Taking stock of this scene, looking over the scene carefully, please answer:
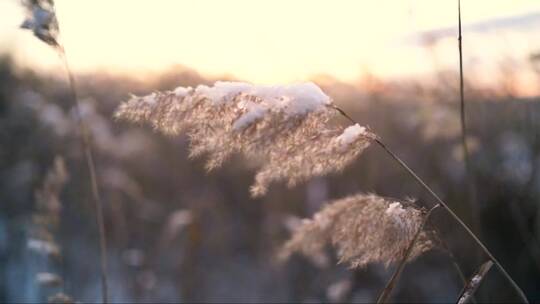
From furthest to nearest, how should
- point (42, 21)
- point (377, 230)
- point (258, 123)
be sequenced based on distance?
point (42, 21)
point (377, 230)
point (258, 123)

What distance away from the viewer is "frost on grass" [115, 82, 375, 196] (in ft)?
2.97

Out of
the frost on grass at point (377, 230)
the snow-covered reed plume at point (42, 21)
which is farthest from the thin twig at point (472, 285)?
the snow-covered reed plume at point (42, 21)

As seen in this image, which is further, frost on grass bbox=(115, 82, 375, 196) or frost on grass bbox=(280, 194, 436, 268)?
frost on grass bbox=(280, 194, 436, 268)

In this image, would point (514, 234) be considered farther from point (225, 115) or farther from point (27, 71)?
point (27, 71)

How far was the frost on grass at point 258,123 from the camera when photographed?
904mm

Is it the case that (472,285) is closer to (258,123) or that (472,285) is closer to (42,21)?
(258,123)

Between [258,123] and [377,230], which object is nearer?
[258,123]

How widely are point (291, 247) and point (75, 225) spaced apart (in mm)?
2659

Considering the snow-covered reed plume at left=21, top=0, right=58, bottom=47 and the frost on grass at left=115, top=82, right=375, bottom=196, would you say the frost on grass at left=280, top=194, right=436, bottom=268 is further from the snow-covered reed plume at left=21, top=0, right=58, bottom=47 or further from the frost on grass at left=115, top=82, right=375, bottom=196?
the snow-covered reed plume at left=21, top=0, right=58, bottom=47

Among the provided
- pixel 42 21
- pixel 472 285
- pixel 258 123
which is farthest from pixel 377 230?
pixel 42 21

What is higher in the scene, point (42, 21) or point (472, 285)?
point (42, 21)

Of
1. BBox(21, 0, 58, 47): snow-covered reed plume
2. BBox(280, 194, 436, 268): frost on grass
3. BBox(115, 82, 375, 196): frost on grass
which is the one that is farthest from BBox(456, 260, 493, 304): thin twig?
BBox(21, 0, 58, 47): snow-covered reed plume

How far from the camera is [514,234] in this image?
8.36 ft

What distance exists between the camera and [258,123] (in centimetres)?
90
